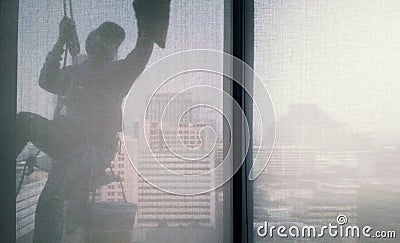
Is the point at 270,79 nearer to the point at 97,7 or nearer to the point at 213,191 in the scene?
the point at 213,191

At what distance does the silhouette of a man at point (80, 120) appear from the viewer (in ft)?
7.14

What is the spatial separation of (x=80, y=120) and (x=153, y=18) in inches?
17.5

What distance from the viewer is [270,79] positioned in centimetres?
214

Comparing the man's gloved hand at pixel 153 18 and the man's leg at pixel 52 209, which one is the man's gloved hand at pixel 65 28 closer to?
the man's gloved hand at pixel 153 18

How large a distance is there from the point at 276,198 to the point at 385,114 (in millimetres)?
469

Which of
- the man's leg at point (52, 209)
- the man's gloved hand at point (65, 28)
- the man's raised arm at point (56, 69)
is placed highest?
the man's gloved hand at point (65, 28)

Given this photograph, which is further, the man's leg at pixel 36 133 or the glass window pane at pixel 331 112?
the man's leg at pixel 36 133

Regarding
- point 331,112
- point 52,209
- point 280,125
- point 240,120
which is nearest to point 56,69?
point 52,209

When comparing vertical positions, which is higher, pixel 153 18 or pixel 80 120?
pixel 153 18

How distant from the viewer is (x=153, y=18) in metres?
2.18

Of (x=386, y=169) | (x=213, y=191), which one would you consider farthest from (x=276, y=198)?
(x=386, y=169)

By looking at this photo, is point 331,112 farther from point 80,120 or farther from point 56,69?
point 56,69

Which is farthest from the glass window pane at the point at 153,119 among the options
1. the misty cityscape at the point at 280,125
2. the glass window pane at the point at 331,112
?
the glass window pane at the point at 331,112

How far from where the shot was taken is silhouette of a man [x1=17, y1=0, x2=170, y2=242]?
2.18m
